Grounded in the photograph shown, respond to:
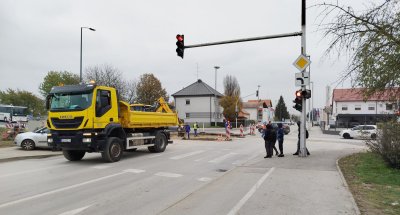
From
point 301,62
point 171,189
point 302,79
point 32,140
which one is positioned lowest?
point 171,189

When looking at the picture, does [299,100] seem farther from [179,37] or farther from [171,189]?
[171,189]

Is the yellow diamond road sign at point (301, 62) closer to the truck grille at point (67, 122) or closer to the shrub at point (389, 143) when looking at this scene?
the shrub at point (389, 143)

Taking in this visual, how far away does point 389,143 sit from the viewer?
39.0 feet

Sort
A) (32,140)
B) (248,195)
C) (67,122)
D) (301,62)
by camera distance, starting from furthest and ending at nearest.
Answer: (32,140) → (301,62) → (67,122) → (248,195)

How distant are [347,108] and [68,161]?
74.2 metres

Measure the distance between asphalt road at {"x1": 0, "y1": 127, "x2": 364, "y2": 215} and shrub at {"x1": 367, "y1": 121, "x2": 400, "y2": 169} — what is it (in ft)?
5.57

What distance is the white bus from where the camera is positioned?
2136 inches

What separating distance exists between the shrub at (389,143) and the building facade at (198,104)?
61.9m

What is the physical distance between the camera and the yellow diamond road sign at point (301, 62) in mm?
15969

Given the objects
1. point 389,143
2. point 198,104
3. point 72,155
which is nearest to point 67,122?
point 72,155

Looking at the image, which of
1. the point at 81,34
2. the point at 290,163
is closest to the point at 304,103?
the point at 290,163

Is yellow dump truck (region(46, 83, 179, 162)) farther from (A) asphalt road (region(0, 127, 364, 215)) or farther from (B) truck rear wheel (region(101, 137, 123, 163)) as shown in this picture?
(A) asphalt road (region(0, 127, 364, 215))

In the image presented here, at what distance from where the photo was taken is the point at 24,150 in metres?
18.8

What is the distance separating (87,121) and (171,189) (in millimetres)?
5879
